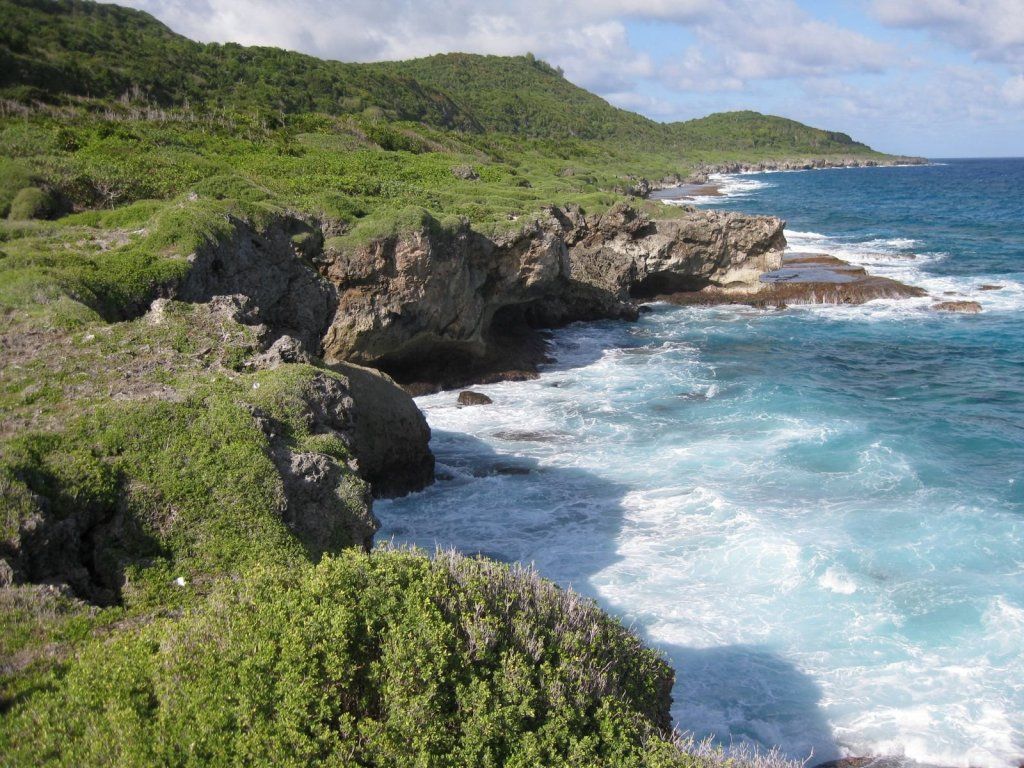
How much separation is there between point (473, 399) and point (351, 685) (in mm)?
20076

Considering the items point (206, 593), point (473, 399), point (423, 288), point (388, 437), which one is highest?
point (423, 288)

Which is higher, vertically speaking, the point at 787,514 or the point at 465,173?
the point at 465,173

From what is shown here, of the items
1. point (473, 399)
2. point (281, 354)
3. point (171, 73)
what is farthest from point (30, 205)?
point (171, 73)

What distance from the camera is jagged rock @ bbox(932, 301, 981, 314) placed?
40.4m

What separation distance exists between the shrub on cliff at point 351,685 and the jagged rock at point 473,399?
1830 centimetres

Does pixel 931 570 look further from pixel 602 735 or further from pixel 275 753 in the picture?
pixel 275 753

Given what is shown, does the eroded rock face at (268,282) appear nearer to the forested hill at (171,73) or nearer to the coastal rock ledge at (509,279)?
the coastal rock ledge at (509,279)

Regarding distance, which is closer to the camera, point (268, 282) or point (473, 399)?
point (268, 282)

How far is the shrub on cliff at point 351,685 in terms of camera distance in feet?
21.2

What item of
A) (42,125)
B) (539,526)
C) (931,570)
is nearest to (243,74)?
(42,125)

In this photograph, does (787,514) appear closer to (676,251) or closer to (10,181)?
(10,181)

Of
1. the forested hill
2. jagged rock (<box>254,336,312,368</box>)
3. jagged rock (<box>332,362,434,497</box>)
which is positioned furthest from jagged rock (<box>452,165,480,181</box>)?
jagged rock (<box>254,336,312,368</box>)

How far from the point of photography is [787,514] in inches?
734

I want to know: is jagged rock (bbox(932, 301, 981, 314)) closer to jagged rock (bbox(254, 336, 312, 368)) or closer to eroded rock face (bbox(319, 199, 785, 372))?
eroded rock face (bbox(319, 199, 785, 372))
